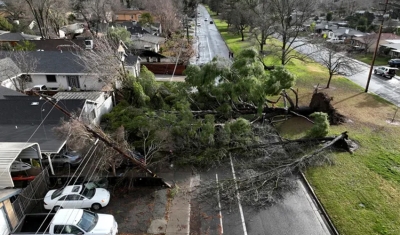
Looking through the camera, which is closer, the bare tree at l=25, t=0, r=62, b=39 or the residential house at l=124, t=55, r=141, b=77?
the residential house at l=124, t=55, r=141, b=77

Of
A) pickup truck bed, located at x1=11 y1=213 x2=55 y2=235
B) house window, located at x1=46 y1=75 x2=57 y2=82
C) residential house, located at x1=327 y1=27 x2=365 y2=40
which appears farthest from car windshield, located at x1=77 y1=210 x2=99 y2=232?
residential house, located at x1=327 y1=27 x2=365 y2=40

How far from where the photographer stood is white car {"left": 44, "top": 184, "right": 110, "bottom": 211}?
1477 centimetres

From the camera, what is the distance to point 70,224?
12.5m

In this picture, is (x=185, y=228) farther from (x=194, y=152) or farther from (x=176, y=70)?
(x=176, y=70)

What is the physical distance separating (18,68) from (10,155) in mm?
19408

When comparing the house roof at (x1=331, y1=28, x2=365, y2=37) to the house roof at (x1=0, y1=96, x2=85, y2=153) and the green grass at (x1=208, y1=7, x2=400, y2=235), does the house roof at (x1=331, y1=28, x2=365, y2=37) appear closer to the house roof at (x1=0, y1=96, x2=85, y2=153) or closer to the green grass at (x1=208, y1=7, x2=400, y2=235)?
the green grass at (x1=208, y1=7, x2=400, y2=235)

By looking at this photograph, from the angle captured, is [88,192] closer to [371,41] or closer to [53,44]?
[53,44]

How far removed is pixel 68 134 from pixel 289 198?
12.9 meters

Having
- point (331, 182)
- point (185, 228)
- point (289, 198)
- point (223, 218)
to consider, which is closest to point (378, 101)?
point (331, 182)

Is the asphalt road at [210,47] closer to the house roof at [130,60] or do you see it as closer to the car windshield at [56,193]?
the house roof at [130,60]

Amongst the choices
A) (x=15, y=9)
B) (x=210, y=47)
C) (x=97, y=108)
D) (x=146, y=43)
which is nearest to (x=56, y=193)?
(x=97, y=108)

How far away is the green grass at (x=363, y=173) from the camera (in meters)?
14.0

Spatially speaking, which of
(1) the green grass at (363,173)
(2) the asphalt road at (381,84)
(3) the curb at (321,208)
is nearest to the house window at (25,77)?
(1) the green grass at (363,173)

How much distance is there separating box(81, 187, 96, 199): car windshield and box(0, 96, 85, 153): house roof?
12.5ft
